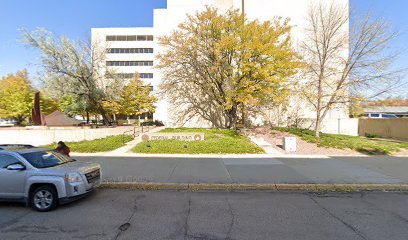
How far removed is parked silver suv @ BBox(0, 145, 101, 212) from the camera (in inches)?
196

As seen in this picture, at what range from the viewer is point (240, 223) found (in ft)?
14.2

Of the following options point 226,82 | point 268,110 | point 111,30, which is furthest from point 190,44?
point 111,30

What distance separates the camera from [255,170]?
8289mm

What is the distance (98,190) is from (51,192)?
158 centimetres

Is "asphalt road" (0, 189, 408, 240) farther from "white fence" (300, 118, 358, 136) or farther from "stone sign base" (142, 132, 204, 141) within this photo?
"white fence" (300, 118, 358, 136)

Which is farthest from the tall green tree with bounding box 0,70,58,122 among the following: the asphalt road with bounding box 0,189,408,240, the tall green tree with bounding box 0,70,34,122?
the asphalt road with bounding box 0,189,408,240

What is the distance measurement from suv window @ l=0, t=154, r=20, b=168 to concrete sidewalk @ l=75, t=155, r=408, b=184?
2.41 m

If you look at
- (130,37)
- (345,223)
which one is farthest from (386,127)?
(130,37)

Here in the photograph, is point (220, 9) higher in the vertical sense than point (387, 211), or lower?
higher

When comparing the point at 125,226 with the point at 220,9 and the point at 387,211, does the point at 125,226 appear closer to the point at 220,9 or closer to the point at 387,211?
the point at 387,211

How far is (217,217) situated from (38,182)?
156 inches

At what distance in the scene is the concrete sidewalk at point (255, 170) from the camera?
23.5 feet

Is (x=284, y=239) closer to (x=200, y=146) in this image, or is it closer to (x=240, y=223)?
(x=240, y=223)

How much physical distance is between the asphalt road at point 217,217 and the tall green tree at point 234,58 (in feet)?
36.4
